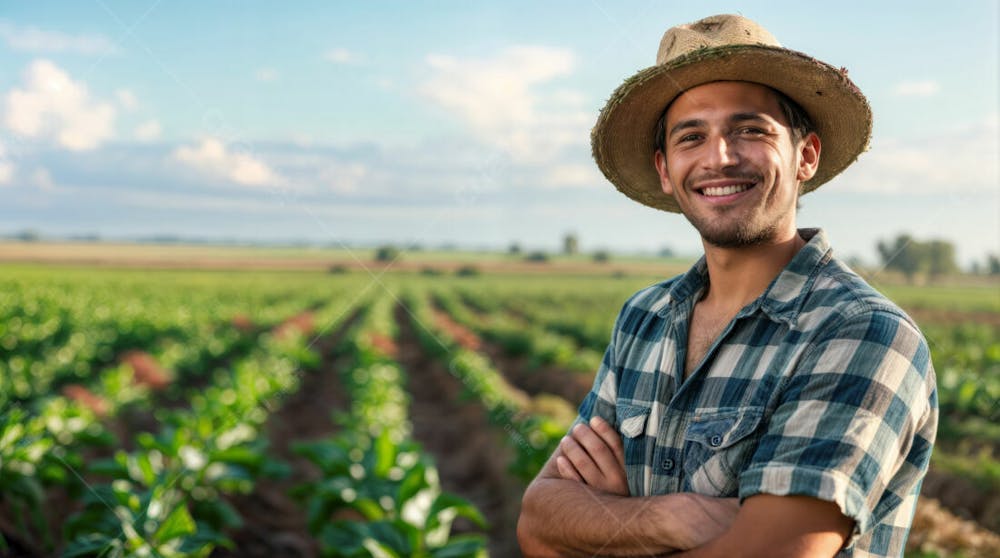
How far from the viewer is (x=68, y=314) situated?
17.9 meters

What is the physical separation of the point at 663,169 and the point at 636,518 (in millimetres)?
932

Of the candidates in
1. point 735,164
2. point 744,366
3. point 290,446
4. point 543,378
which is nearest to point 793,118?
point 735,164

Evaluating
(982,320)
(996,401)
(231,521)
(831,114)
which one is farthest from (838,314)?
(982,320)

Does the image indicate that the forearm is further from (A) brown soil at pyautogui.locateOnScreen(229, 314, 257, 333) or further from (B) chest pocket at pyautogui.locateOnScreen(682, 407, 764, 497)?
(A) brown soil at pyautogui.locateOnScreen(229, 314, 257, 333)

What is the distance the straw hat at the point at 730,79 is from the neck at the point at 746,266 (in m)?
0.35

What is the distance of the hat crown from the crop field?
2512 millimetres

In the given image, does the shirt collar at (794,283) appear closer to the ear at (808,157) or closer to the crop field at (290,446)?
the ear at (808,157)

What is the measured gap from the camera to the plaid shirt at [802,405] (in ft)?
4.93

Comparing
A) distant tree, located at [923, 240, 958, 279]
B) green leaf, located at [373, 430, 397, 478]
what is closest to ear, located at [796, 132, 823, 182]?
green leaf, located at [373, 430, 397, 478]

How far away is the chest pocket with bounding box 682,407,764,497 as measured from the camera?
1676mm

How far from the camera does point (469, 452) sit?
8703mm

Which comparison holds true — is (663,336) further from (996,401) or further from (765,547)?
Result: (996,401)

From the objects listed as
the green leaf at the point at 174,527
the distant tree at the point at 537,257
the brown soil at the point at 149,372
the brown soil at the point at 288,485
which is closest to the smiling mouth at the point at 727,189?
the green leaf at the point at 174,527

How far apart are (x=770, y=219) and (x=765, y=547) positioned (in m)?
0.74
